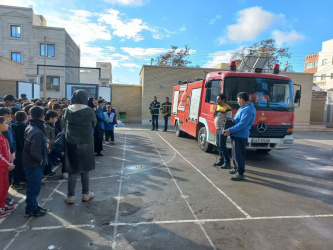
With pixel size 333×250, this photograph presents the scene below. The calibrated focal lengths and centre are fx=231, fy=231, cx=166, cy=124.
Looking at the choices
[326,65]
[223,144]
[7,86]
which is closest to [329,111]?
[223,144]

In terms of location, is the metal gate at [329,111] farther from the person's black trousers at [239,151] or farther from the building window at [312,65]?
the building window at [312,65]

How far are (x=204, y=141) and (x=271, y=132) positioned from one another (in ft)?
8.07

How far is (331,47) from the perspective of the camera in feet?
140

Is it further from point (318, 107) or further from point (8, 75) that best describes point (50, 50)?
point (318, 107)

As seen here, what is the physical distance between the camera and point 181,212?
154 inches

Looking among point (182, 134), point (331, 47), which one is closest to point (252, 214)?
point (182, 134)

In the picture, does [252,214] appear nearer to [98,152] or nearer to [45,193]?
[45,193]

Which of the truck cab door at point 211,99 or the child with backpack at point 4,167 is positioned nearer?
the child with backpack at point 4,167

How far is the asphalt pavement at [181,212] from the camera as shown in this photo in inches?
122

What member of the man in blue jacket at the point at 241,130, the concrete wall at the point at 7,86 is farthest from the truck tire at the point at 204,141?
the concrete wall at the point at 7,86

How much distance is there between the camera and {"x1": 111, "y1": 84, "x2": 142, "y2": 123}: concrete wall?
19.6m

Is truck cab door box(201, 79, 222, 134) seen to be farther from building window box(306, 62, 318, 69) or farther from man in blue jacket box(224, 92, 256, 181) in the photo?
building window box(306, 62, 318, 69)

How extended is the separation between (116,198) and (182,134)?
8499 millimetres

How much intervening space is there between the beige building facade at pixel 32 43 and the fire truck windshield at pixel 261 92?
88.2 ft
